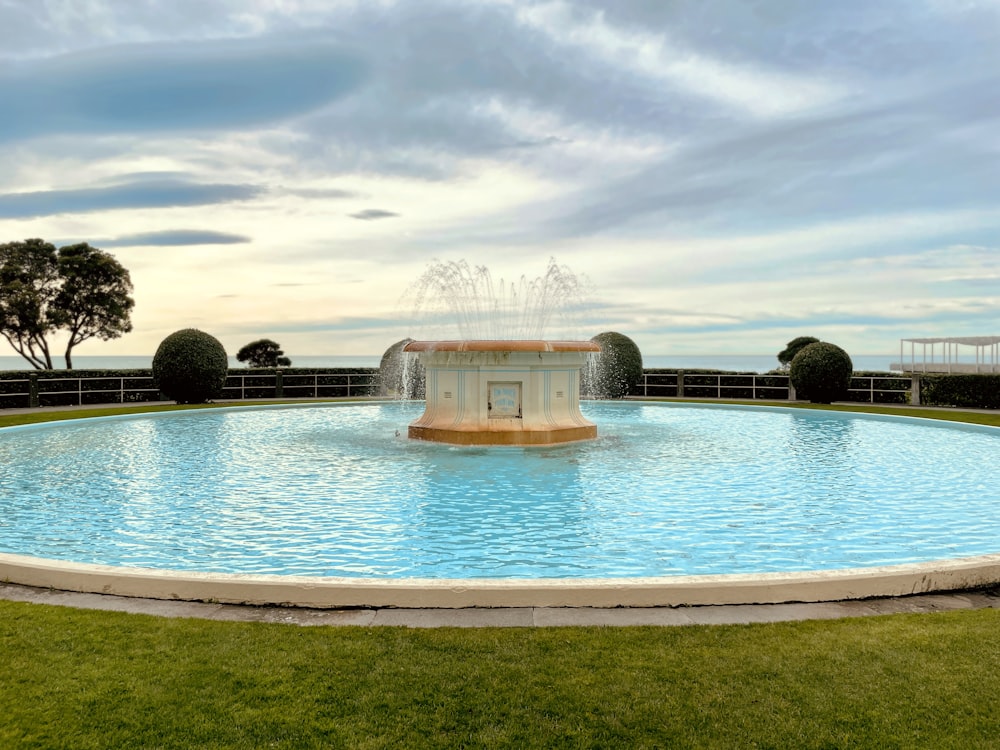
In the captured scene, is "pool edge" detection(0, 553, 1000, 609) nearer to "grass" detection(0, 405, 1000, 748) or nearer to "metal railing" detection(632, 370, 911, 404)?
"grass" detection(0, 405, 1000, 748)

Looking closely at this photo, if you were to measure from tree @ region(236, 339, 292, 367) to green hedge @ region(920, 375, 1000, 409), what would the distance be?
3370cm

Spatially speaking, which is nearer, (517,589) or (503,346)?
(517,589)

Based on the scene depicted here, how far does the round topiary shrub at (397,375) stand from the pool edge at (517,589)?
88.7 feet

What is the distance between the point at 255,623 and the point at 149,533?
170 inches

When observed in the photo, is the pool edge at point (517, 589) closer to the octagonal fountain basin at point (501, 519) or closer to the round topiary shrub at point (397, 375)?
the octagonal fountain basin at point (501, 519)

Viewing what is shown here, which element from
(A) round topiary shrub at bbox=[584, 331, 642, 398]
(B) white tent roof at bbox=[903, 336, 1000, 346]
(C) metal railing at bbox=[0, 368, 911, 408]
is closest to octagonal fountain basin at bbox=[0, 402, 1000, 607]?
(C) metal railing at bbox=[0, 368, 911, 408]

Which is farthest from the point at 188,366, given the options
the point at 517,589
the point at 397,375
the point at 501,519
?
the point at 517,589

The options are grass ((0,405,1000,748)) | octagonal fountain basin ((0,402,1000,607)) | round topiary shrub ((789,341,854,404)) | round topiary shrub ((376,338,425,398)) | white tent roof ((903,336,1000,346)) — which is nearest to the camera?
grass ((0,405,1000,748))

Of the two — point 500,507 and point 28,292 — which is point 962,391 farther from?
point 28,292

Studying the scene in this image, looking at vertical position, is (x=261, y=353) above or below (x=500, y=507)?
above

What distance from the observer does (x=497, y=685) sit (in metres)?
4.48

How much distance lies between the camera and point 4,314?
124 ft

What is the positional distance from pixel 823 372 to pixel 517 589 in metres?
25.9

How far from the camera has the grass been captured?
4.04 meters
